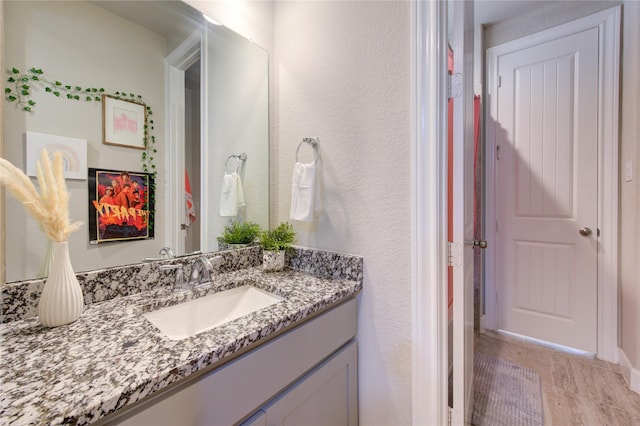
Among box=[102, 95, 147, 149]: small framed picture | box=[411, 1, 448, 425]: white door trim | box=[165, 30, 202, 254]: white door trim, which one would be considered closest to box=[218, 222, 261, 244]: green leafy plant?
box=[165, 30, 202, 254]: white door trim

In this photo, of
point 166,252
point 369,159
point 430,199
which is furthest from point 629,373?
point 166,252

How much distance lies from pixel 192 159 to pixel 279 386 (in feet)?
3.10

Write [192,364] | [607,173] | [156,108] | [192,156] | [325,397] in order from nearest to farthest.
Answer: [192,364], [325,397], [156,108], [192,156], [607,173]

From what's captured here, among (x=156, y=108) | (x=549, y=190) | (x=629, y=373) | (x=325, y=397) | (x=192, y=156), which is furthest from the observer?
(x=549, y=190)

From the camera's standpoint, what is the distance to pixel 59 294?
709mm

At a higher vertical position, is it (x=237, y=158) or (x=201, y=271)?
(x=237, y=158)

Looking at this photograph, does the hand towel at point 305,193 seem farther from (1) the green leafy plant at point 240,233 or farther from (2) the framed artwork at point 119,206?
(2) the framed artwork at point 119,206

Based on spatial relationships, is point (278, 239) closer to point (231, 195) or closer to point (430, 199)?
point (231, 195)

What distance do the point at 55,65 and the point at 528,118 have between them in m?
2.86

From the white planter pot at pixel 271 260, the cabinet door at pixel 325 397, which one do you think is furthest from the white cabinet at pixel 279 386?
the white planter pot at pixel 271 260

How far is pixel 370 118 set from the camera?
1109 mm

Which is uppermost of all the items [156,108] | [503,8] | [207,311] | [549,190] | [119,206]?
[503,8]

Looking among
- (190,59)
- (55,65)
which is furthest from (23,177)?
(190,59)

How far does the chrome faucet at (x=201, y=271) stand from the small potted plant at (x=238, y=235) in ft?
0.63
